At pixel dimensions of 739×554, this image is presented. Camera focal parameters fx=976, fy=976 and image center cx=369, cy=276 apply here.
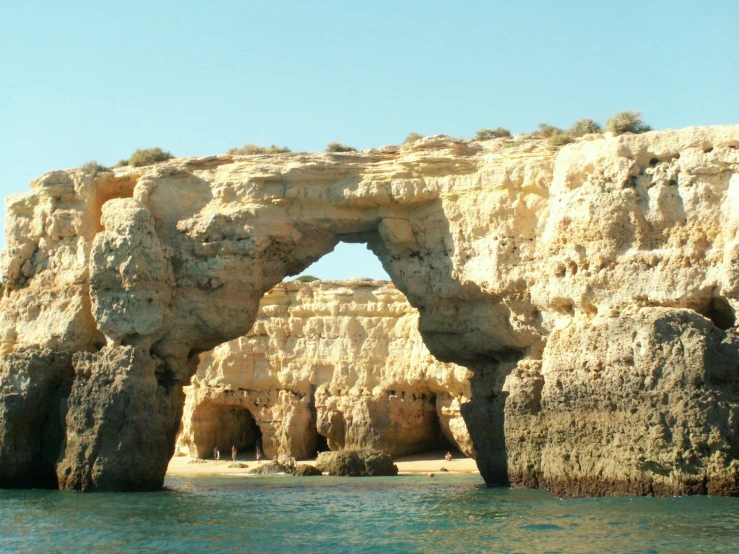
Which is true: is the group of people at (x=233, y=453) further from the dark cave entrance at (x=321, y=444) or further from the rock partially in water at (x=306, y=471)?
the rock partially in water at (x=306, y=471)

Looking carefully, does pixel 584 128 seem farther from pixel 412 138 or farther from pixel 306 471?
pixel 306 471

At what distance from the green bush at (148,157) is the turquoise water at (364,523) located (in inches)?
376

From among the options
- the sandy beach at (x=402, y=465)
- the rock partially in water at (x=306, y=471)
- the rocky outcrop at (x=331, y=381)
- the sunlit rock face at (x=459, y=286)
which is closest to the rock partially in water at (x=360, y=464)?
the rock partially in water at (x=306, y=471)

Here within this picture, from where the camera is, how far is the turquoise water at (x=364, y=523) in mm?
15711

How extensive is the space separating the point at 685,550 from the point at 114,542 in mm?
9251

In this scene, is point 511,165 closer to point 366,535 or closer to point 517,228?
point 517,228

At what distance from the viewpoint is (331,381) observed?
3972 cm

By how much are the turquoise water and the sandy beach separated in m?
10.1

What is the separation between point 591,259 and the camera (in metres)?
21.9

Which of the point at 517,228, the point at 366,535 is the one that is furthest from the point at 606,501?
the point at 517,228

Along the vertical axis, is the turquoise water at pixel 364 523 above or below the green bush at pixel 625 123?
below

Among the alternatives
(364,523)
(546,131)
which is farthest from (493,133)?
(364,523)

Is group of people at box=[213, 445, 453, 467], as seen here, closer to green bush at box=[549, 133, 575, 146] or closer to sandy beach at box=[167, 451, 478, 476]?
sandy beach at box=[167, 451, 478, 476]

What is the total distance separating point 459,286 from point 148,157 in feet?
32.3
